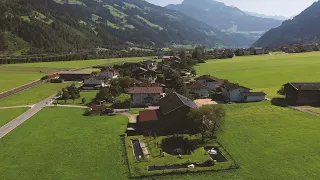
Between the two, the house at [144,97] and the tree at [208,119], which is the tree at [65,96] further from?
the tree at [208,119]

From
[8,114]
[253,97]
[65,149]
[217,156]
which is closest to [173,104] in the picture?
[217,156]

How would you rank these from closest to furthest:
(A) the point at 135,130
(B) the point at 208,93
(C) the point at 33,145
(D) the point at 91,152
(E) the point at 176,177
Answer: (E) the point at 176,177, (D) the point at 91,152, (C) the point at 33,145, (A) the point at 135,130, (B) the point at 208,93

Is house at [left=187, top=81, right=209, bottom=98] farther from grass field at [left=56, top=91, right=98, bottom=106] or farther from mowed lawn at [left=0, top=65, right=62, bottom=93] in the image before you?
mowed lawn at [left=0, top=65, right=62, bottom=93]

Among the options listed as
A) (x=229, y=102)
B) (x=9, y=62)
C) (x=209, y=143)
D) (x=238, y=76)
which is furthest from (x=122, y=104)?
(x=9, y=62)

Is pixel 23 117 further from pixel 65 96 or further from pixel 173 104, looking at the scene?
pixel 173 104

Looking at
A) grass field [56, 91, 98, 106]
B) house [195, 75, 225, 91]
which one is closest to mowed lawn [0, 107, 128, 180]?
grass field [56, 91, 98, 106]

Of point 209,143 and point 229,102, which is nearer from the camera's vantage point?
point 209,143

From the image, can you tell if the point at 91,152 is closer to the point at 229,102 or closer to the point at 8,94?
the point at 229,102
